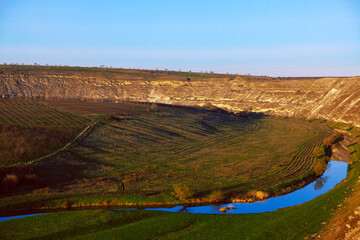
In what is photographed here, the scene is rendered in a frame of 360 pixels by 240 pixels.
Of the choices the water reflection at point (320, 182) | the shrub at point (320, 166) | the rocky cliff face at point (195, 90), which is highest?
the rocky cliff face at point (195, 90)

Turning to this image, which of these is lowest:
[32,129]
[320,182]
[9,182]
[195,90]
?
[9,182]

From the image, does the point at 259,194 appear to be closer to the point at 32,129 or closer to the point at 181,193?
the point at 181,193

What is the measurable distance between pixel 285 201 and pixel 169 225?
550 inches

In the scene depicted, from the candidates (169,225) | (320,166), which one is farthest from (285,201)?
(320,166)

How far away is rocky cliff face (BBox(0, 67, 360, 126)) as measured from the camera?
10531 cm

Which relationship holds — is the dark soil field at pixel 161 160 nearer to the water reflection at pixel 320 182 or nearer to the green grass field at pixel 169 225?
the water reflection at pixel 320 182

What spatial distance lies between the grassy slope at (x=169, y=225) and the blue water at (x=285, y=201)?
7.53 ft

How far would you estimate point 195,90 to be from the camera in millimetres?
137125

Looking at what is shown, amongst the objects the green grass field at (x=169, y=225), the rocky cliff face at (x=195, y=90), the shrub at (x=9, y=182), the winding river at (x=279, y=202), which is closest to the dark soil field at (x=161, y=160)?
the shrub at (x=9, y=182)

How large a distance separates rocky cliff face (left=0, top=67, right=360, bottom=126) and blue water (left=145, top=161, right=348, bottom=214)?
2150 inches

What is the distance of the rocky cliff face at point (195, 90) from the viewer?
346ft

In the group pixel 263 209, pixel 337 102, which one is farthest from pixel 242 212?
pixel 337 102

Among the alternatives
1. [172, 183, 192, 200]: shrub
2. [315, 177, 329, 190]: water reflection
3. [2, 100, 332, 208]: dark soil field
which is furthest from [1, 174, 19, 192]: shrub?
[315, 177, 329, 190]: water reflection

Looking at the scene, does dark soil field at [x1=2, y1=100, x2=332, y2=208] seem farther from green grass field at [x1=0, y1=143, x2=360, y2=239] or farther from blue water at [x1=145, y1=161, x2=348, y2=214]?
green grass field at [x1=0, y1=143, x2=360, y2=239]
